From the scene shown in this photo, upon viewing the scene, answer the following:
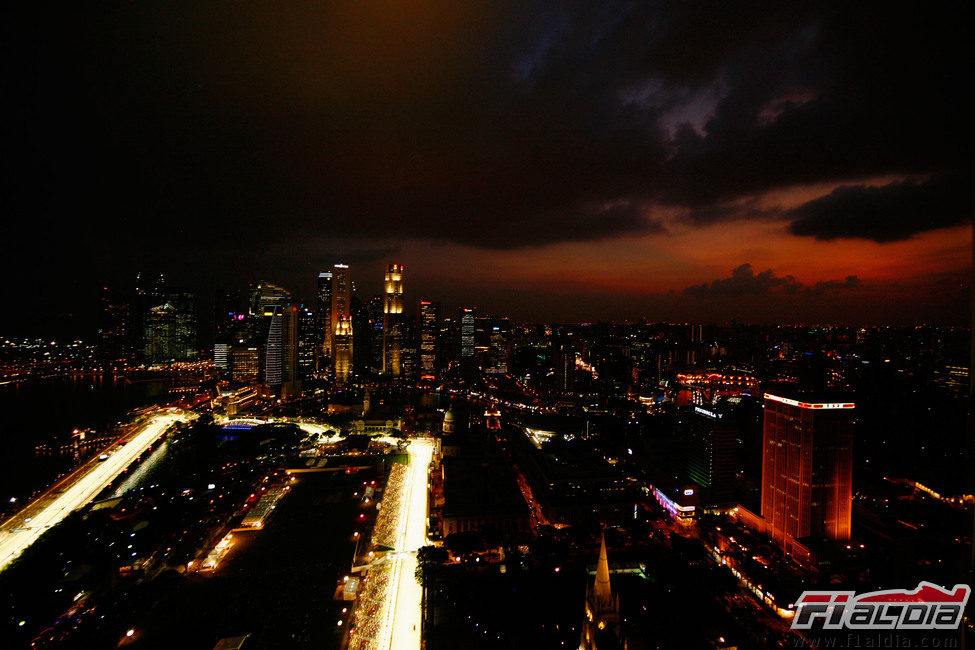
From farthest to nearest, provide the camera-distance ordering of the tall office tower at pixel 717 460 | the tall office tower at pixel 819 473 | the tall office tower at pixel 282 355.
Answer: the tall office tower at pixel 282 355 → the tall office tower at pixel 717 460 → the tall office tower at pixel 819 473

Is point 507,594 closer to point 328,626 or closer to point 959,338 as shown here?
point 328,626

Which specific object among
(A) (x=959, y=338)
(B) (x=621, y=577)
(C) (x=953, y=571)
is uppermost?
(A) (x=959, y=338)

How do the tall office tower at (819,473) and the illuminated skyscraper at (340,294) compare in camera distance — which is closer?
the tall office tower at (819,473)

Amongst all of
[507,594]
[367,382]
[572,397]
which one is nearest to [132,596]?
[507,594]

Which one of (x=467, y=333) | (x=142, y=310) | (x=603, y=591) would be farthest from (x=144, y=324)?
(x=603, y=591)

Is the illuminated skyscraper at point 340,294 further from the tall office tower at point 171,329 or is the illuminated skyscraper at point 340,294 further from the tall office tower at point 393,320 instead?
the tall office tower at point 171,329

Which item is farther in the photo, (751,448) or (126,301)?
(126,301)

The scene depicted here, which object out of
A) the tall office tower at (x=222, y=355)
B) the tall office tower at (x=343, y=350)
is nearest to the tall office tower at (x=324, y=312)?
the tall office tower at (x=343, y=350)
